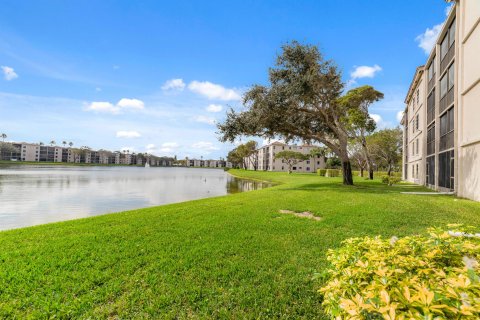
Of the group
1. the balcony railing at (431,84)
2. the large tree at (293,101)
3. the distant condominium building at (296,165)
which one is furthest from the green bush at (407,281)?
the distant condominium building at (296,165)

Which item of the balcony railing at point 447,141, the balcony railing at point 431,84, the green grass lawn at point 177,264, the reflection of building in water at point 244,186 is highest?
the balcony railing at point 431,84

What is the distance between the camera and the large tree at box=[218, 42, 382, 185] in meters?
19.3

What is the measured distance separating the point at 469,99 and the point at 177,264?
681 inches

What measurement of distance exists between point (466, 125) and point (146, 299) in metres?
18.2

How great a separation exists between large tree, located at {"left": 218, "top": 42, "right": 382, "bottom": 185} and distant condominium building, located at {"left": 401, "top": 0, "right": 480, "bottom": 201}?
6.74 meters

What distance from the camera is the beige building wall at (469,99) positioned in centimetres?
1340

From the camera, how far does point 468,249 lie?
262 cm

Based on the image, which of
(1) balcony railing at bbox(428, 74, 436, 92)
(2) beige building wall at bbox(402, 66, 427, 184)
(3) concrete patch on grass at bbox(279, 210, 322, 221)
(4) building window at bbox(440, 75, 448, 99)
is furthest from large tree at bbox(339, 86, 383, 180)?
(3) concrete patch on grass at bbox(279, 210, 322, 221)

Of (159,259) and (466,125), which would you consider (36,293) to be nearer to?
(159,259)

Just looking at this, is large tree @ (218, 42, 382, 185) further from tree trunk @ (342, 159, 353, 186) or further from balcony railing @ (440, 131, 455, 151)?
balcony railing @ (440, 131, 455, 151)

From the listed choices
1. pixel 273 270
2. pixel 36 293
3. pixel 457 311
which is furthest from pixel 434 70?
pixel 36 293

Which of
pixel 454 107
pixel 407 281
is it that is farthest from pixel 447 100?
pixel 407 281

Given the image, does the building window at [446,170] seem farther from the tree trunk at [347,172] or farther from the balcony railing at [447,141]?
the tree trunk at [347,172]

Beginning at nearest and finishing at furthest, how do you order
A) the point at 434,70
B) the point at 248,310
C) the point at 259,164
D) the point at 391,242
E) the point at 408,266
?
the point at 408,266
the point at 391,242
the point at 248,310
the point at 434,70
the point at 259,164
